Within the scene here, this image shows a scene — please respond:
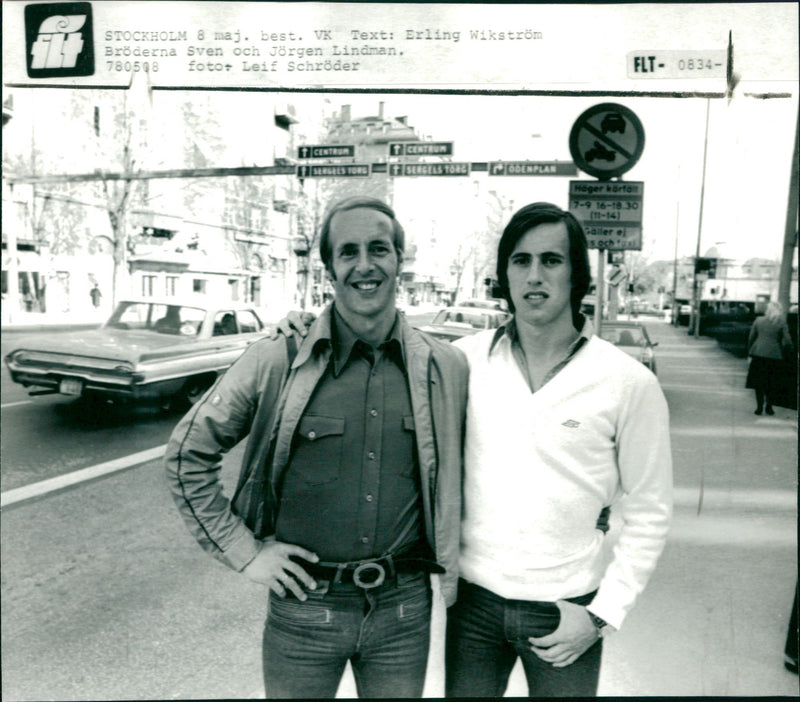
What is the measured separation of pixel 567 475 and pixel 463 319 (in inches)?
35.1

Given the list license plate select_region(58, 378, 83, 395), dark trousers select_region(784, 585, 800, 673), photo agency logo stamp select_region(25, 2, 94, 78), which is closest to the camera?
photo agency logo stamp select_region(25, 2, 94, 78)

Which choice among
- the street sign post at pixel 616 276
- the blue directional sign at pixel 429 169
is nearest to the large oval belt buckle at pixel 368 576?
the blue directional sign at pixel 429 169

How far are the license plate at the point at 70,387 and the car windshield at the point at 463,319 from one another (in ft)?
6.60

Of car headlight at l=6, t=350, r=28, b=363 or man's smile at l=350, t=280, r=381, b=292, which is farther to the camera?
car headlight at l=6, t=350, r=28, b=363

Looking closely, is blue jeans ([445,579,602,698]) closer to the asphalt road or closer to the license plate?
the asphalt road

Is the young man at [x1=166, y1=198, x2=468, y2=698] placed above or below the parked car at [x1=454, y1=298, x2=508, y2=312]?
below

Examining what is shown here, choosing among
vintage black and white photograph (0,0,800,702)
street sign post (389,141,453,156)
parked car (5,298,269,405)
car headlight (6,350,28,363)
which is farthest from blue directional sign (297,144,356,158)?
car headlight (6,350,28,363)

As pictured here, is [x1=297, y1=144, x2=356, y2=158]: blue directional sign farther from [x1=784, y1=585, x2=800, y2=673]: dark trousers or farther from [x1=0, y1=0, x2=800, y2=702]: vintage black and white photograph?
[x1=784, y1=585, x2=800, y2=673]: dark trousers

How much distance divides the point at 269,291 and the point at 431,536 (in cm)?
138

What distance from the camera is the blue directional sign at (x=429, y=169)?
2.54m

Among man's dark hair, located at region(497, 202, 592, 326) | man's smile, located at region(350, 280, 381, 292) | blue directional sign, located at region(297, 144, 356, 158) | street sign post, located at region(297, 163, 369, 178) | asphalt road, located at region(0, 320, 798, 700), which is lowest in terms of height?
asphalt road, located at region(0, 320, 798, 700)

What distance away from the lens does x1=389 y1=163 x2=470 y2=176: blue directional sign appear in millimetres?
2541

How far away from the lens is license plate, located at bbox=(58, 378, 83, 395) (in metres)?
3.54

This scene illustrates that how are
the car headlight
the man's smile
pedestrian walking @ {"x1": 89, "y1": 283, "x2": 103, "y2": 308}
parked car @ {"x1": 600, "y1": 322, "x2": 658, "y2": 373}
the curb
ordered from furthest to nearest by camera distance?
1. the car headlight
2. the curb
3. pedestrian walking @ {"x1": 89, "y1": 283, "x2": 103, "y2": 308}
4. parked car @ {"x1": 600, "y1": 322, "x2": 658, "y2": 373}
5. the man's smile
